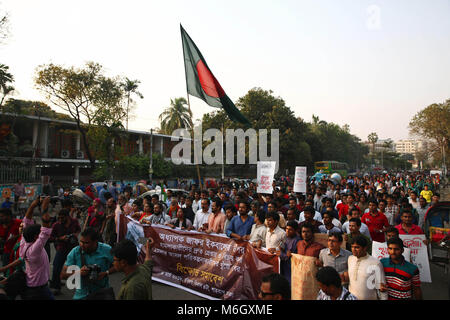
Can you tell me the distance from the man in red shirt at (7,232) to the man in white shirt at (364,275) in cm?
467

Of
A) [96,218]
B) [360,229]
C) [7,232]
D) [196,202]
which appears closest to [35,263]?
[7,232]

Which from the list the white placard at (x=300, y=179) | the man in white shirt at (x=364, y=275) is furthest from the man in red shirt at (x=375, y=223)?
the white placard at (x=300, y=179)

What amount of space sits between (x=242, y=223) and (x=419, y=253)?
2.80m

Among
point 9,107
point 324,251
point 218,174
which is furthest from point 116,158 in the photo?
point 324,251

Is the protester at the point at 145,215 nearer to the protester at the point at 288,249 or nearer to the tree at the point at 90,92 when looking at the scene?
the protester at the point at 288,249

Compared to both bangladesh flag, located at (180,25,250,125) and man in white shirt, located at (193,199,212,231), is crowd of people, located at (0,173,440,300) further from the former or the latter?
bangladesh flag, located at (180,25,250,125)

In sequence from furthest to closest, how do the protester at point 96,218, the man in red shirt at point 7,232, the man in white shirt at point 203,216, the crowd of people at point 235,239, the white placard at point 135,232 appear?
1. the man in white shirt at point 203,216
2. the white placard at point 135,232
3. the protester at point 96,218
4. the man in red shirt at point 7,232
5. the crowd of people at point 235,239

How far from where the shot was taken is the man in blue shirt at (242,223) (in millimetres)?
5625

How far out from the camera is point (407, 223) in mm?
5340

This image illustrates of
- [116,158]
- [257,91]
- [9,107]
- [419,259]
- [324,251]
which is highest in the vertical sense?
[257,91]

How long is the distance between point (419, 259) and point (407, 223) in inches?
29.6

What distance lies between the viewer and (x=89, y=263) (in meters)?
3.41
